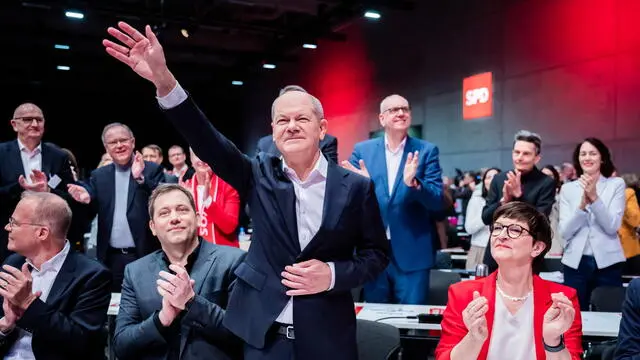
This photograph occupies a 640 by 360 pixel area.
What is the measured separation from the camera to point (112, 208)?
158 inches

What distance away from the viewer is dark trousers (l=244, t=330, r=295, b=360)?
5.73ft

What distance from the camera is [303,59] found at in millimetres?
16094

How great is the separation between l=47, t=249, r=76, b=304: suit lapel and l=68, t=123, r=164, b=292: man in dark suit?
5.05 feet

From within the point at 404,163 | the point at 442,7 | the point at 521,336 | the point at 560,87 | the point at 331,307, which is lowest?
the point at 521,336

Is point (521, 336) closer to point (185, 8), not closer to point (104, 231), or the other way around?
point (104, 231)

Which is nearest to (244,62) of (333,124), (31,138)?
(333,124)

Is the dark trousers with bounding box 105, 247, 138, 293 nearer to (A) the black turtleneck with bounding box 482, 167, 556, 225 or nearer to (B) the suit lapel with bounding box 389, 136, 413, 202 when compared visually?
(B) the suit lapel with bounding box 389, 136, 413, 202

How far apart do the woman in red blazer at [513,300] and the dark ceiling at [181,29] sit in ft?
29.8

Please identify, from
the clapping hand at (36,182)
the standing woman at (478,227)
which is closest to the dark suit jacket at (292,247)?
the clapping hand at (36,182)

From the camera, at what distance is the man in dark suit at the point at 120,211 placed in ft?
13.1

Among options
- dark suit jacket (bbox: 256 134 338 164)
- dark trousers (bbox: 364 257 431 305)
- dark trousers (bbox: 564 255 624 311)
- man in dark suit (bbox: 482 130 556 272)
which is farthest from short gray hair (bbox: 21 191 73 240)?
dark trousers (bbox: 564 255 624 311)

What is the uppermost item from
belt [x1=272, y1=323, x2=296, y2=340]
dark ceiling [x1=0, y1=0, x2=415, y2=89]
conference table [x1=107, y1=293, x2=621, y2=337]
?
dark ceiling [x1=0, y1=0, x2=415, y2=89]

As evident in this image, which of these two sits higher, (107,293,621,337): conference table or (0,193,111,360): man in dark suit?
(0,193,111,360): man in dark suit

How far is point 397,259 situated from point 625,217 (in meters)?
Result: 2.71
